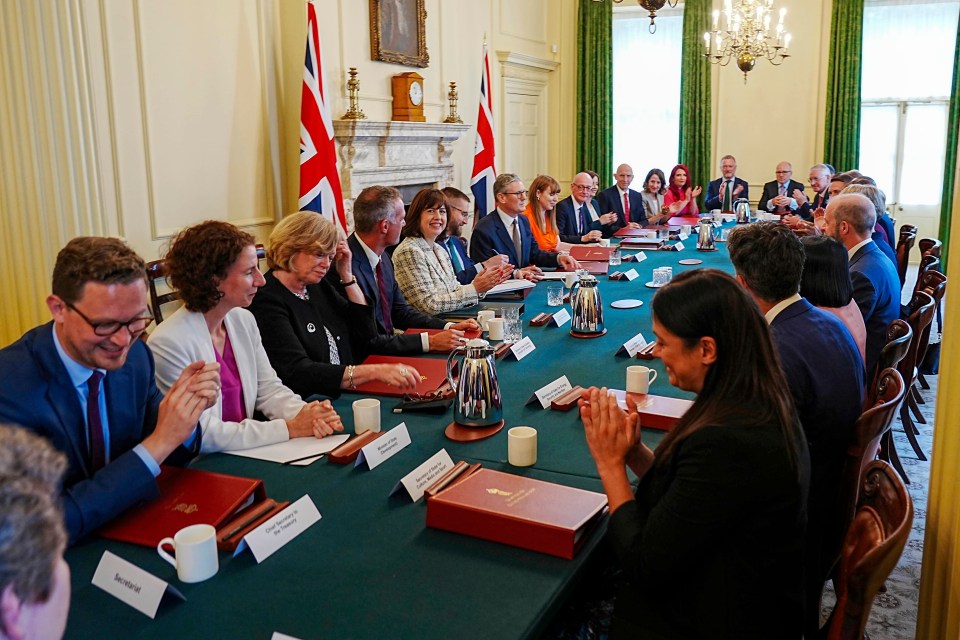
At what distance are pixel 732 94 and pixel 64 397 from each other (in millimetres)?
9640

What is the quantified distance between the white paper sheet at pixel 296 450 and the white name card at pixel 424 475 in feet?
1.04

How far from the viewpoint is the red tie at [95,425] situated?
1776 mm

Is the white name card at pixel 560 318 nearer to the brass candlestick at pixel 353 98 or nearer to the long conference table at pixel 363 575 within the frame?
the long conference table at pixel 363 575

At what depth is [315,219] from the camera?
290cm

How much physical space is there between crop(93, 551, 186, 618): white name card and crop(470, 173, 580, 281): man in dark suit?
4.15 metres

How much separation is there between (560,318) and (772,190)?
21.7ft

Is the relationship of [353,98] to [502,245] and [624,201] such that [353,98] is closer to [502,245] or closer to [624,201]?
[502,245]

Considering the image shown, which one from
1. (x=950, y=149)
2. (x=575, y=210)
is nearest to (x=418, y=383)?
(x=575, y=210)

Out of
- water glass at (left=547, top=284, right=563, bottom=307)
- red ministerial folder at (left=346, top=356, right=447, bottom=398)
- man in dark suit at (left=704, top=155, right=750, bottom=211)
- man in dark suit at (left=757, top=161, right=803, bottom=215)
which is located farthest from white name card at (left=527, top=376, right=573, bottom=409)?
man in dark suit at (left=704, top=155, right=750, bottom=211)

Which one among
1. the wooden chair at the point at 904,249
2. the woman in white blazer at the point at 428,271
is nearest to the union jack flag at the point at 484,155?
the wooden chair at the point at 904,249

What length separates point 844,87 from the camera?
31.1 ft

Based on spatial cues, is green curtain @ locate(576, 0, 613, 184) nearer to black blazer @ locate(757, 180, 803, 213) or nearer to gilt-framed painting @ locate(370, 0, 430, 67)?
black blazer @ locate(757, 180, 803, 213)

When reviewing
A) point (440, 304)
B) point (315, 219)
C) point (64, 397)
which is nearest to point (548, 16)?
point (440, 304)

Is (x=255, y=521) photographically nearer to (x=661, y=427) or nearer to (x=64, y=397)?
(x=64, y=397)
